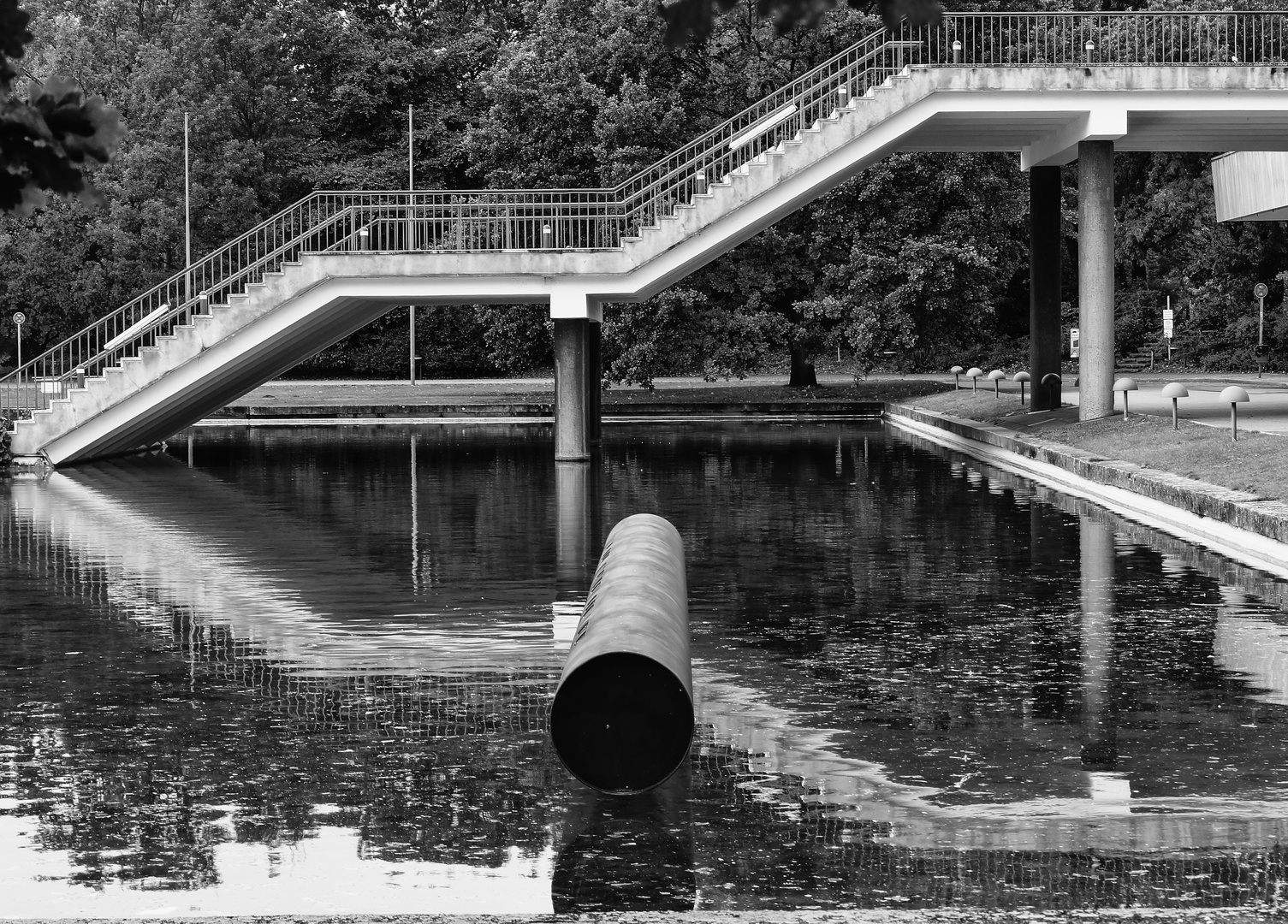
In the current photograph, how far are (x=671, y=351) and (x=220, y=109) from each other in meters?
24.0

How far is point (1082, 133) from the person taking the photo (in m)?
29.0

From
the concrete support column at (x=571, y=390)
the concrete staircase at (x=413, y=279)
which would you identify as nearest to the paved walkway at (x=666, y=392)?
the concrete staircase at (x=413, y=279)

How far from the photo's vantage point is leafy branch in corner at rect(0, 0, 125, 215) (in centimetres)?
392

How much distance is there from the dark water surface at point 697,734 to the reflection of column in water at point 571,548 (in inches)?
3.9

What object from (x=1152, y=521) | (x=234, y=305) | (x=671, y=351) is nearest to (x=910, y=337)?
(x=671, y=351)

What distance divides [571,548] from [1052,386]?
719 inches

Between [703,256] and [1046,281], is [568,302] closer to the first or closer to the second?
[703,256]

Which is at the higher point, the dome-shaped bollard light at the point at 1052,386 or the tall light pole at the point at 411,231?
the tall light pole at the point at 411,231

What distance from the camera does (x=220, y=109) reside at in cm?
6144

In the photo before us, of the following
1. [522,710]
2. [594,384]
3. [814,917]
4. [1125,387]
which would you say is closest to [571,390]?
[594,384]

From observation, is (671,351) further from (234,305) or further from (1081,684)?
(1081,684)

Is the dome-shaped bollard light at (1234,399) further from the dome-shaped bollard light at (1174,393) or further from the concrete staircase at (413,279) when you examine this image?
the concrete staircase at (413,279)

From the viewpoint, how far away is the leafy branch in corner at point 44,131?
12.9ft

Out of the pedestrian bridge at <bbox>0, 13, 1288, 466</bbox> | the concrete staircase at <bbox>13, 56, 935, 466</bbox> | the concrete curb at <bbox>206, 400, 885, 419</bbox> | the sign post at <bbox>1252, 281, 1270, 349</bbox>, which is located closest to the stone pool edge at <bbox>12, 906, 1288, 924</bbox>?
the pedestrian bridge at <bbox>0, 13, 1288, 466</bbox>
